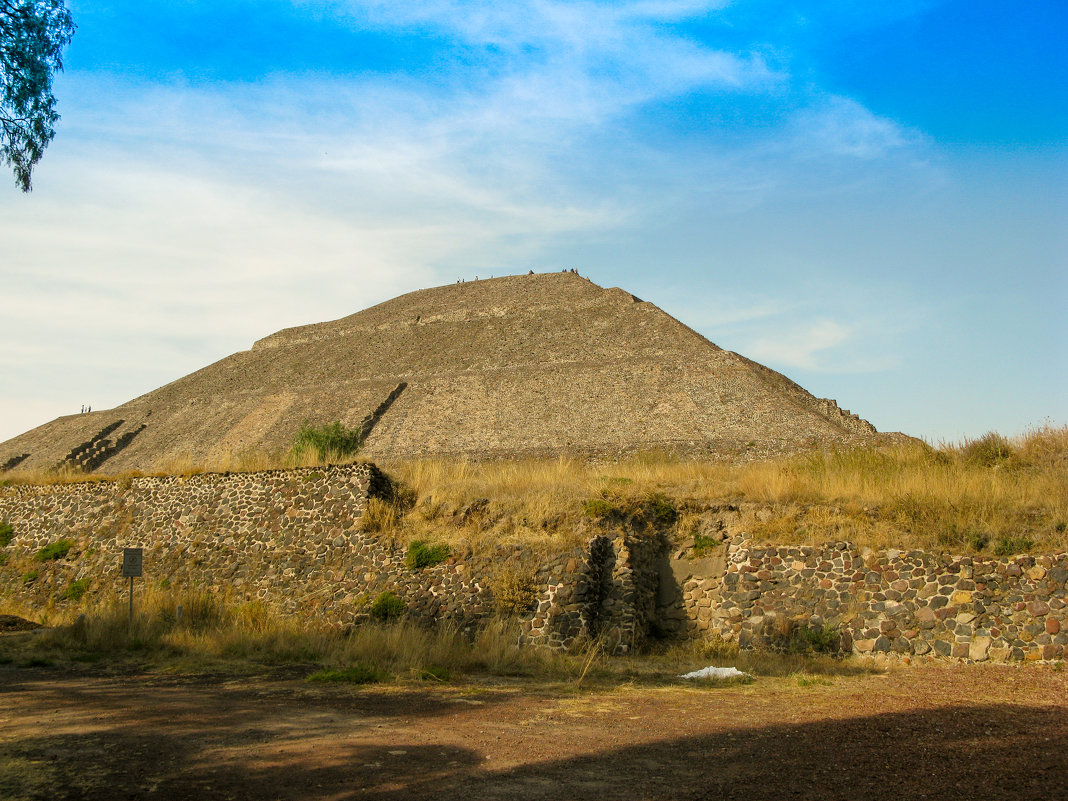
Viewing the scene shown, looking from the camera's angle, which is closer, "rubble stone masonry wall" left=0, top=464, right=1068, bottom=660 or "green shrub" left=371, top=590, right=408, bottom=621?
"rubble stone masonry wall" left=0, top=464, right=1068, bottom=660

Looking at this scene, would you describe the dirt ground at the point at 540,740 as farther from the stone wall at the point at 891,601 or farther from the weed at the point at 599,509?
the weed at the point at 599,509

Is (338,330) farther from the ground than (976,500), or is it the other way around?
(338,330)

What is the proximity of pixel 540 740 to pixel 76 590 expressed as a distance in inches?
679

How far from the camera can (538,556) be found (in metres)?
15.3

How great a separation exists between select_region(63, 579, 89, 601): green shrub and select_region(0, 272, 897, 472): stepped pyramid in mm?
12731

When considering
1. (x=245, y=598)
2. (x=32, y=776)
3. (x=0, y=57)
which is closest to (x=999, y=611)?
(x=32, y=776)

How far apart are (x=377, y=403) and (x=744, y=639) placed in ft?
119

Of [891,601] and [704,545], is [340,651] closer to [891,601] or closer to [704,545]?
[704,545]

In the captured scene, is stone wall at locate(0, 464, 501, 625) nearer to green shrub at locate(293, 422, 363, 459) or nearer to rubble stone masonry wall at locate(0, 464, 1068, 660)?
rubble stone masonry wall at locate(0, 464, 1068, 660)

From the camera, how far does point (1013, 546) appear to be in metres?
13.3

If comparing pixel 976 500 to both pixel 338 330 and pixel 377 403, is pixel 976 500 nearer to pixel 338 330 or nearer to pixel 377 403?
pixel 377 403

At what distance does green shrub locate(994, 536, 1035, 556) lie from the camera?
13.3 meters

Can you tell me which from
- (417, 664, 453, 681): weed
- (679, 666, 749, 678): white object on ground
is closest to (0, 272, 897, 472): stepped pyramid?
(679, 666, 749, 678): white object on ground

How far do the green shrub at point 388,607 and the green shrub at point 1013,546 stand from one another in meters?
10.2
